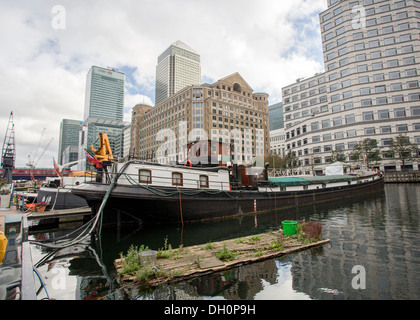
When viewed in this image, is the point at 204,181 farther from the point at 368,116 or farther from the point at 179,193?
the point at 368,116

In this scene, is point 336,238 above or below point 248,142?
below

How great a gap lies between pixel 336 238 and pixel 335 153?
5351cm

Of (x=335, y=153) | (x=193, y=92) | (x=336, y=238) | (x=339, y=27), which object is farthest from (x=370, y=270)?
(x=193, y=92)

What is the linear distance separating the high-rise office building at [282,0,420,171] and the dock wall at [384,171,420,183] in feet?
16.3

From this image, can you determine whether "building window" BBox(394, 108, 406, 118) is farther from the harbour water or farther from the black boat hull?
the harbour water

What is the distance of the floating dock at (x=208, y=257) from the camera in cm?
538

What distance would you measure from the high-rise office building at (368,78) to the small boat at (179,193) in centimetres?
4833

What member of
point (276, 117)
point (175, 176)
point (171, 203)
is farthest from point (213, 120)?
point (276, 117)

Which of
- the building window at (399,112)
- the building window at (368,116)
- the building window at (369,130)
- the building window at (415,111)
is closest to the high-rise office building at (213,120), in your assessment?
the building window at (369,130)

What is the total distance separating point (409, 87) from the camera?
51156mm

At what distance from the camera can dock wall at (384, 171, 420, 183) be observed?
44.3 metres

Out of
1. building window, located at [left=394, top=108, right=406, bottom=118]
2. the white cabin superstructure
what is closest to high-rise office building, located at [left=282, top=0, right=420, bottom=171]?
building window, located at [left=394, top=108, right=406, bottom=118]

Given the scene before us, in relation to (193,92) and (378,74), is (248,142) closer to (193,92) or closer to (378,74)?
(193,92)

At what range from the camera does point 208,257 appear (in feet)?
22.0
